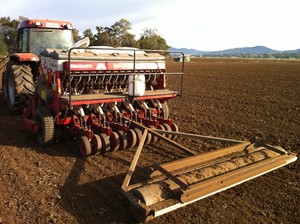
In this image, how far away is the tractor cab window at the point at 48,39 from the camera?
7820mm

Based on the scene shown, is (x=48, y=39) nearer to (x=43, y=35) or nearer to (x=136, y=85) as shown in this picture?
(x=43, y=35)

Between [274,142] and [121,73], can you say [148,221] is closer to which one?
[121,73]

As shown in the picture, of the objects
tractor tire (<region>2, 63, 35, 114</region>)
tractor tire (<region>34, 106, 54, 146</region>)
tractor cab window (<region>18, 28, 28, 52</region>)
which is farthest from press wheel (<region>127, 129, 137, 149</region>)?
tractor cab window (<region>18, 28, 28, 52</region>)

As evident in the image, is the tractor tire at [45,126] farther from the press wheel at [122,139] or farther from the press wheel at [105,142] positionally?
the press wheel at [122,139]

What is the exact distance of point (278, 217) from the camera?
3.54 meters

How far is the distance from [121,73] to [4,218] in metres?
3.46

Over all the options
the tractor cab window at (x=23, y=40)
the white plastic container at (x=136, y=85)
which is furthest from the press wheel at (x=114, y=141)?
the tractor cab window at (x=23, y=40)

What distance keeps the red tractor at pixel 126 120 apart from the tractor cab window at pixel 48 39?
242mm

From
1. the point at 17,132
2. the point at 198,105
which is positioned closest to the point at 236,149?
the point at 17,132

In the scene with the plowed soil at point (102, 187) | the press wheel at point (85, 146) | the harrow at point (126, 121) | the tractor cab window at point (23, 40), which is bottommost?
the plowed soil at point (102, 187)

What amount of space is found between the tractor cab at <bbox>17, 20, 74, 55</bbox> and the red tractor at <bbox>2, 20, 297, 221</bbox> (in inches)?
3.9

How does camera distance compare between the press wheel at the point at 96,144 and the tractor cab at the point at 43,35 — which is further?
the tractor cab at the point at 43,35

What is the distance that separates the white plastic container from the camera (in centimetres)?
561

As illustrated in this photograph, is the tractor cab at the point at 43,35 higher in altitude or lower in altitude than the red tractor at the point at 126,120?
higher
